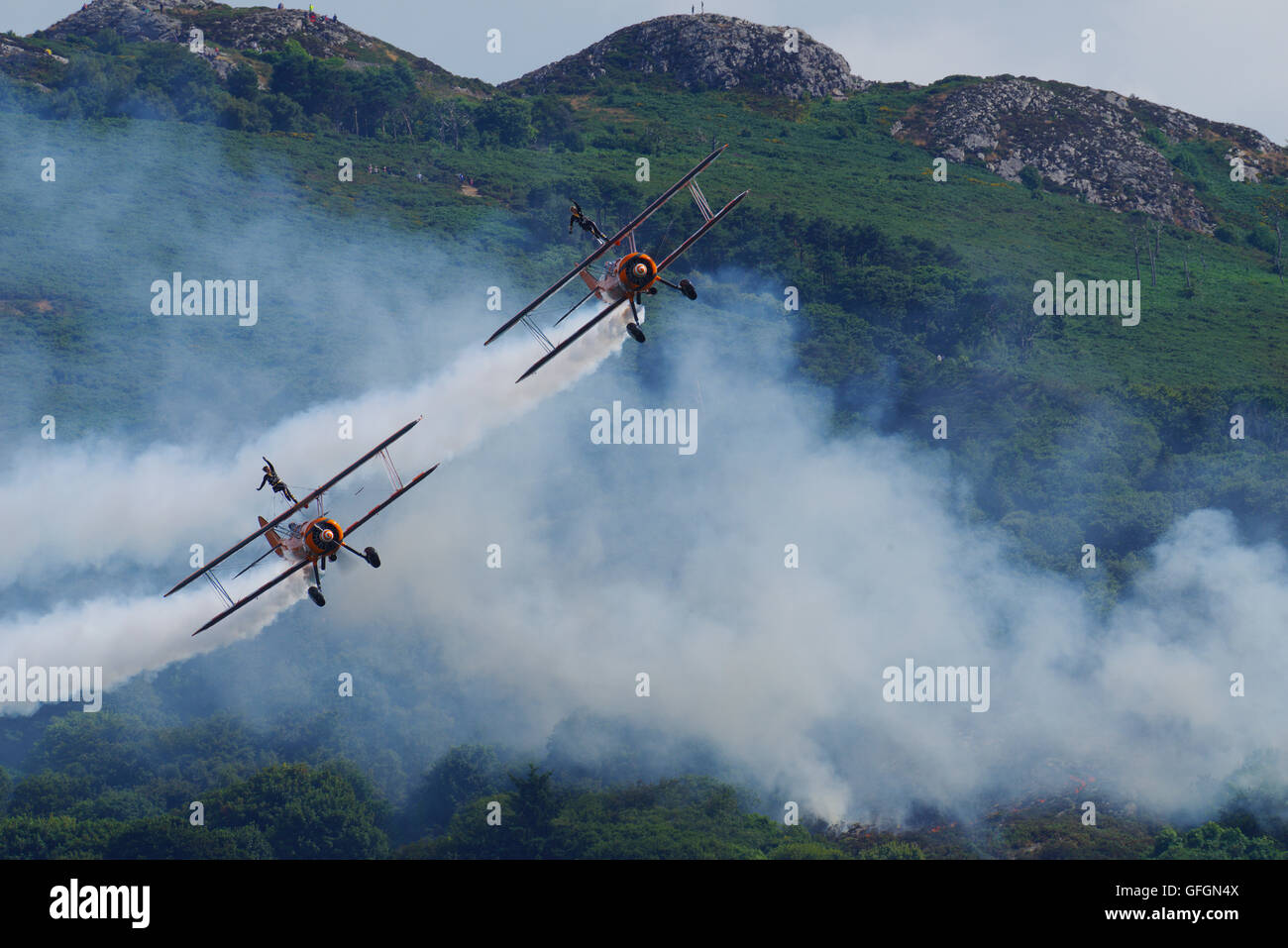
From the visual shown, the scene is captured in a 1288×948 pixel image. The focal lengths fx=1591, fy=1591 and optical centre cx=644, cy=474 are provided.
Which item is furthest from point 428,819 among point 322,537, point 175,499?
point 322,537

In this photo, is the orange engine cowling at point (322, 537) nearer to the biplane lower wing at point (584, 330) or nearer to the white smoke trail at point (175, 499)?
the white smoke trail at point (175, 499)

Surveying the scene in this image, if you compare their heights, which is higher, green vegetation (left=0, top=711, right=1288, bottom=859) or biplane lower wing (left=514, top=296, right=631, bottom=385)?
biplane lower wing (left=514, top=296, right=631, bottom=385)

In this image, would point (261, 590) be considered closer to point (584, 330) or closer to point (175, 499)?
point (584, 330)

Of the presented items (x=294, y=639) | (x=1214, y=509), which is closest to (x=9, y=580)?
(x=294, y=639)

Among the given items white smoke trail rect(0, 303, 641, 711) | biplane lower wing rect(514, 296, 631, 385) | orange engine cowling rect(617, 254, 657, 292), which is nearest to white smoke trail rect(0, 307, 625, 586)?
white smoke trail rect(0, 303, 641, 711)

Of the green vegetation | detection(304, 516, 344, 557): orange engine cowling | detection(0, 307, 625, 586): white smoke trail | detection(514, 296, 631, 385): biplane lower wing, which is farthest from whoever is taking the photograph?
the green vegetation

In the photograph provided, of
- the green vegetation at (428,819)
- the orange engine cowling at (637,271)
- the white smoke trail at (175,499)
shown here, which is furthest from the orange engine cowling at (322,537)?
the green vegetation at (428,819)

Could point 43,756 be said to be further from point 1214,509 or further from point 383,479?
point 1214,509

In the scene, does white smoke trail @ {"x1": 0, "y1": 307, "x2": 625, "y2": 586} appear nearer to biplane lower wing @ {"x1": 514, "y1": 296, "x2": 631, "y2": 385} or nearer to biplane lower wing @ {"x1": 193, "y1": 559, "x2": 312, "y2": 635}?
biplane lower wing @ {"x1": 514, "y1": 296, "x2": 631, "y2": 385}
